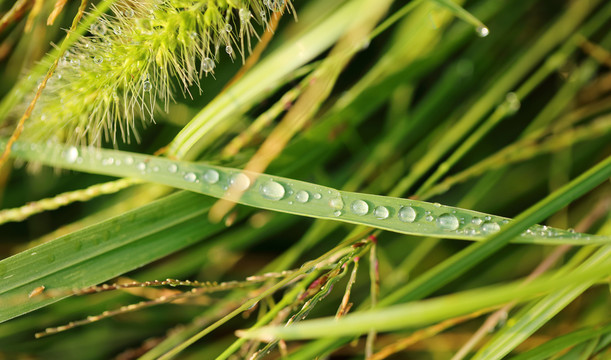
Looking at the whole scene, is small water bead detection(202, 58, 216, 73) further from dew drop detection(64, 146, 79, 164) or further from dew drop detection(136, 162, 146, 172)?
dew drop detection(64, 146, 79, 164)

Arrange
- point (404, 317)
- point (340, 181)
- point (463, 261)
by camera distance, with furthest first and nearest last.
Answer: point (340, 181) → point (463, 261) → point (404, 317)

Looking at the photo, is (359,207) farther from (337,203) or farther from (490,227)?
(490,227)

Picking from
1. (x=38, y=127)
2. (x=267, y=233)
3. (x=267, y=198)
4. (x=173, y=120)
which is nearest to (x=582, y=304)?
(x=267, y=233)

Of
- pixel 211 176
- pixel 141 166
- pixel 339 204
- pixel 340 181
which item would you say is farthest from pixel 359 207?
pixel 340 181

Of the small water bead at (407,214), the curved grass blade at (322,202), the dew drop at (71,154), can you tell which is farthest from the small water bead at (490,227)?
the dew drop at (71,154)

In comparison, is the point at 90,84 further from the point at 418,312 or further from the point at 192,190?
the point at 418,312

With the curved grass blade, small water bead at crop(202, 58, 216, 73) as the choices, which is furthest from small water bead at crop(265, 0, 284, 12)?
the curved grass blade
